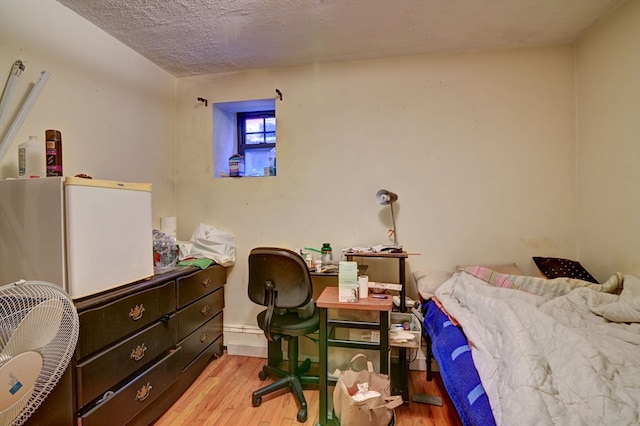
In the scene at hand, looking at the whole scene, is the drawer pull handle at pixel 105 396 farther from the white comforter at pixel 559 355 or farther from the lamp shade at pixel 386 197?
the lamp shade at pixel 386 197

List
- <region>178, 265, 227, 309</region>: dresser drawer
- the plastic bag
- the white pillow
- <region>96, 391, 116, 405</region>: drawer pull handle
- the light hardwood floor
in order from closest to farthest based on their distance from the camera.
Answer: <region>96, 391, 116, 405</region>: drawer pull handle < the light hardwood floor < <region>178, 265, 227, 309</region>: dresser drawer < the white pillow < the plastic bag

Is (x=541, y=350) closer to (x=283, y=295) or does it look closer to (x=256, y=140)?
(x=283, y=295)

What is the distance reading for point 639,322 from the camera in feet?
4.42

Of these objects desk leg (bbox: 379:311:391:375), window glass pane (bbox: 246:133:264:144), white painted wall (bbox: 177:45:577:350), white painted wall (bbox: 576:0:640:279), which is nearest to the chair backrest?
desk leg (bbox: 379:311:391:375)

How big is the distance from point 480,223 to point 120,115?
276 cm

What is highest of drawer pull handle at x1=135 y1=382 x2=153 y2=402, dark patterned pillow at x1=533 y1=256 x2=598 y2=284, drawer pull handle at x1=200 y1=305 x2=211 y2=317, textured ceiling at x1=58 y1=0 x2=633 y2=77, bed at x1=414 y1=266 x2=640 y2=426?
textured ceiling at x1=58 y1=0 x2=633 y2=77

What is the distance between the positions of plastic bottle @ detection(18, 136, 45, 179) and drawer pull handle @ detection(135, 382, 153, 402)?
3.91ft

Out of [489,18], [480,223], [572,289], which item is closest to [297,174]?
[480,223]

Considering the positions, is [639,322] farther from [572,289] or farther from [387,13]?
[387,13]

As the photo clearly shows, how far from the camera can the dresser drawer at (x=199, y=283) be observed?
1930 mm

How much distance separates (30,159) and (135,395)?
4.17 ft

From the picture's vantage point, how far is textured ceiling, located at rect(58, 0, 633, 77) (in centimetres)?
175

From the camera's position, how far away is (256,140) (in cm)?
289

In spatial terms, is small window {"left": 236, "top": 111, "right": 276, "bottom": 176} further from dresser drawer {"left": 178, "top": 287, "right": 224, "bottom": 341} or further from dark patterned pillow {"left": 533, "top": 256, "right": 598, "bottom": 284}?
dark patterned pillow {"left": 533, "top": 256, "right": 598, "bottom": 284}
